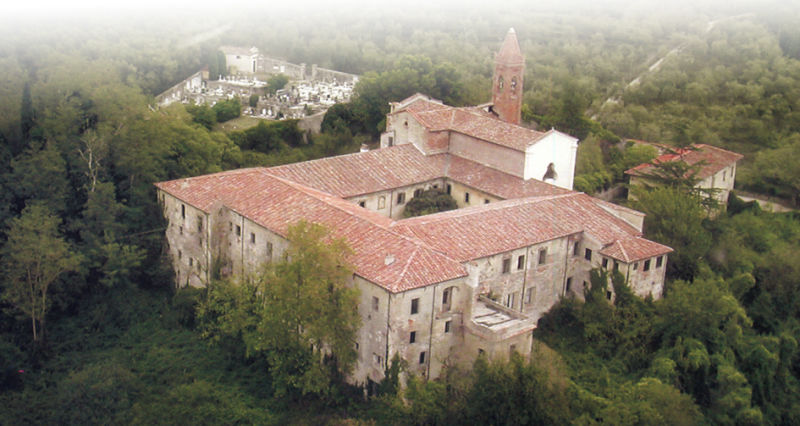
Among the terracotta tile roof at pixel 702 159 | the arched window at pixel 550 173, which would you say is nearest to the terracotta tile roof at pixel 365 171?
the arched window at pixel 550 173

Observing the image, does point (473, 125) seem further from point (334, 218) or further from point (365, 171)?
point (334, 218)

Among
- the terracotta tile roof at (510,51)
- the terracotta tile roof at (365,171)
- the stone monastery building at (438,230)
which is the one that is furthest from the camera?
the terracotta tile roof at (510,51)

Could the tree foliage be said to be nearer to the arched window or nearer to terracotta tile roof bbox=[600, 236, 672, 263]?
the arched window

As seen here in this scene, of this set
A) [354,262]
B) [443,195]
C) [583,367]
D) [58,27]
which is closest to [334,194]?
[443,195]

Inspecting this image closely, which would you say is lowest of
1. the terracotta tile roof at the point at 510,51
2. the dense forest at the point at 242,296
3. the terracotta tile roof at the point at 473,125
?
the dense forest at the point at 242,296

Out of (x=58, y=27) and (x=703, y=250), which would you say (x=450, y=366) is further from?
(x=58, y=27)

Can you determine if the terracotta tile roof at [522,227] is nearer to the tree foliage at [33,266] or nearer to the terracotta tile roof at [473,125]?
the terracotta tile roof at [473,125]
